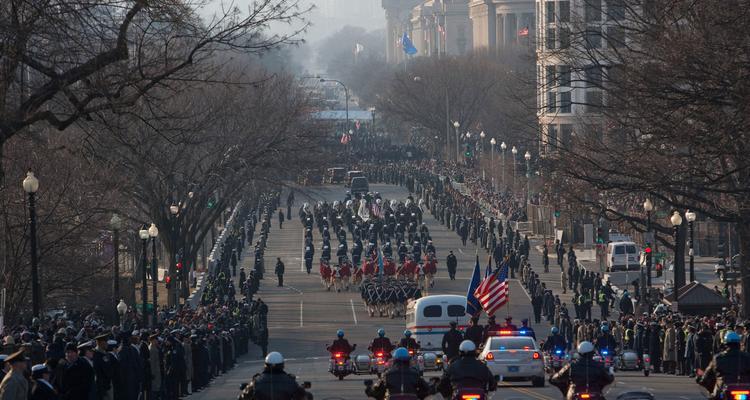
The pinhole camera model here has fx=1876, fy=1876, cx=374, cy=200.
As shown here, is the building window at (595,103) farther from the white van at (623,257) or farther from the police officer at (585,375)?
the police officer at (585,375)

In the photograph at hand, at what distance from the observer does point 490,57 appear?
172 metres

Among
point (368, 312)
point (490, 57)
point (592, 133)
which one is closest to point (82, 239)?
point (368, 312)

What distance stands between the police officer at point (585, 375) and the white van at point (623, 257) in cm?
4597

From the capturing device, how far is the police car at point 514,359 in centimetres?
3034

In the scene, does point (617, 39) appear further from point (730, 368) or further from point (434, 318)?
point (730, 368)

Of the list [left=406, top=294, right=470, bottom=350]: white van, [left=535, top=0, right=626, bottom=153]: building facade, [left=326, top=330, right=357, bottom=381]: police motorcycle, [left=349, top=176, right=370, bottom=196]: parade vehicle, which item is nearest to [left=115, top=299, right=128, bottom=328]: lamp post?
[left=406, top=294, right=470, bottom=350]: white van

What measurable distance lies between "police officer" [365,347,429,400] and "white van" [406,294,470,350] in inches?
801

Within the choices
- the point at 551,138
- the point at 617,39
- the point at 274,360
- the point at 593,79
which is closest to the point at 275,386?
the point at 274,360

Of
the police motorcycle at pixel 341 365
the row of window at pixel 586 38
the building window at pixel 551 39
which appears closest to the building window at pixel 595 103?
the row of window at pixel 586 38

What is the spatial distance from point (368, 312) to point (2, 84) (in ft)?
109

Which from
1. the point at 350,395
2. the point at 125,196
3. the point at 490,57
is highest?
the point at 490,57

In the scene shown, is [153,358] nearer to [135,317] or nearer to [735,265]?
[135,317]

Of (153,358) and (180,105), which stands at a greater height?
(180,105)

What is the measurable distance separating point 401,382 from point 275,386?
6.08 ft
